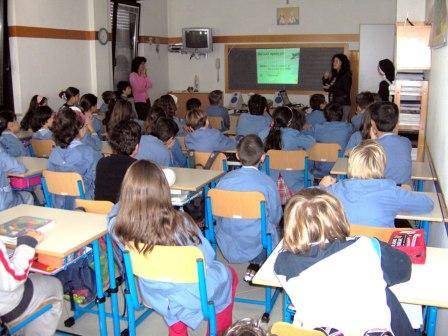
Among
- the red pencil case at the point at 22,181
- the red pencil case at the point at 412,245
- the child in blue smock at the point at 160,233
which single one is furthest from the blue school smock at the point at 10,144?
the red pencil case at the point at 412,245

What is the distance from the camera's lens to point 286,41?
31.2ft

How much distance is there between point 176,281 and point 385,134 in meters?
2.42

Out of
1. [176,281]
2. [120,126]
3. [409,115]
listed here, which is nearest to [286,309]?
[176,281]

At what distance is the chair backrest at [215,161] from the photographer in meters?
4.48

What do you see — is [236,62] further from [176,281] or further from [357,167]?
[176,281]

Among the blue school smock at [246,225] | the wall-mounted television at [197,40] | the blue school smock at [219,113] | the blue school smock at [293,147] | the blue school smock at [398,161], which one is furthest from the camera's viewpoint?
the wall-mounted television at [197,40]

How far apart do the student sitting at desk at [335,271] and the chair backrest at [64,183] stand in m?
2.03

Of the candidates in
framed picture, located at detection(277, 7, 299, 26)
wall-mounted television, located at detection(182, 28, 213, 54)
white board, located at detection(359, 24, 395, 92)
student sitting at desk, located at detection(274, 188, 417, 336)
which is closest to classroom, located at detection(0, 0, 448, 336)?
student sitting at desk, located at detection(274, 188, 417, 336)

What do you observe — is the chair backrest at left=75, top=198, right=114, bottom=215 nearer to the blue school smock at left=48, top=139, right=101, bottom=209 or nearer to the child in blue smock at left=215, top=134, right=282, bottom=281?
the child in blue smock at left=215, top=134, right=282, bottom=281

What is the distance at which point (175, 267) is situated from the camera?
7.18 ft

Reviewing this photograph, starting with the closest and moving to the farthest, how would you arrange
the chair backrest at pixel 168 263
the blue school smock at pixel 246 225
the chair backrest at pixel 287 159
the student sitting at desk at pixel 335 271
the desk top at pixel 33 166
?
the student sitting at desk at pixel 335 271 < the chair backrest at pixel 168 263 < the blue school smock at pixel 246 225 < the desk top at pixel 33 166 < the chair backrest at pixel 287 159

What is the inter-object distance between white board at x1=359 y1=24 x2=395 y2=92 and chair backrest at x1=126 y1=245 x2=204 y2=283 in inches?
305

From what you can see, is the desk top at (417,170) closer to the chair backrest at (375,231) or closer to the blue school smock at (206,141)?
the blue school smock at (206,141)

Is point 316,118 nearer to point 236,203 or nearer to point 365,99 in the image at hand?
point 365,99
